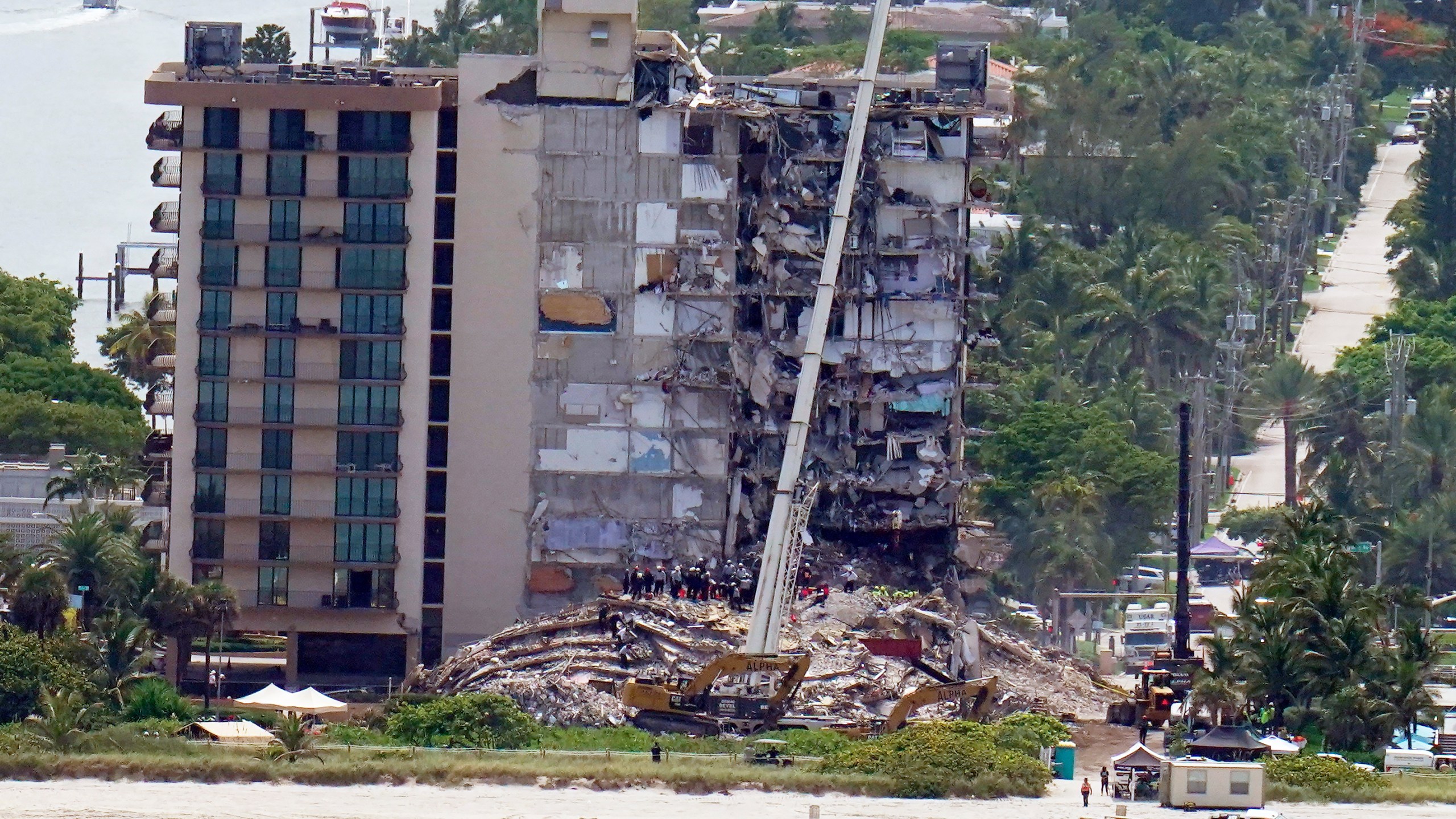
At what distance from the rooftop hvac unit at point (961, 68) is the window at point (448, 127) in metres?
14.8

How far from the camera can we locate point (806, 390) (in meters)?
118

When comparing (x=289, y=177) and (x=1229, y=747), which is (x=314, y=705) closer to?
(x=289, y=177)

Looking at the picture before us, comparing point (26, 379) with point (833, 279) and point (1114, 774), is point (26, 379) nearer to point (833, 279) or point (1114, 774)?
point (833, 279)

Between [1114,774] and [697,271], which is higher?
[697,271]

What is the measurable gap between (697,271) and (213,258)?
14.4m

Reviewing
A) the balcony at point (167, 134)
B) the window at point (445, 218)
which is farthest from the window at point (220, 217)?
the window at point (445, 218)

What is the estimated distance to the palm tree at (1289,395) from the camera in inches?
6757

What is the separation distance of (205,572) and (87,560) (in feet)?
28.0

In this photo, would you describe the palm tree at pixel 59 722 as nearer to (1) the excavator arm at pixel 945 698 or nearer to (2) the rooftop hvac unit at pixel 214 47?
(1) the excavator arm at pixel 945 698

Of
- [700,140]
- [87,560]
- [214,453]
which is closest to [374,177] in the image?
[214,453]

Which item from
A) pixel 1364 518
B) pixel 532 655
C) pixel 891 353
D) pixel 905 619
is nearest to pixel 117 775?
pixel 532 655

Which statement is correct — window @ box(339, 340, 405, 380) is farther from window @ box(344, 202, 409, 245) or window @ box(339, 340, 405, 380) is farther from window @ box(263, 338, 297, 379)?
window @ box(344, 202, 409, 245)

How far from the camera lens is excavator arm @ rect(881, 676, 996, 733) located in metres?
110

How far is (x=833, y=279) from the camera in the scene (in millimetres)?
119688
